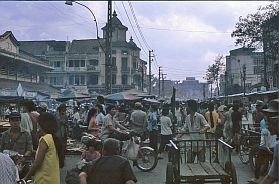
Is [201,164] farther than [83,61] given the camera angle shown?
No

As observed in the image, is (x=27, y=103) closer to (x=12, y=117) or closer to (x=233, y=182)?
(x=12, y=117)

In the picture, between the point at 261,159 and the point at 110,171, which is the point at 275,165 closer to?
the point at 110,171

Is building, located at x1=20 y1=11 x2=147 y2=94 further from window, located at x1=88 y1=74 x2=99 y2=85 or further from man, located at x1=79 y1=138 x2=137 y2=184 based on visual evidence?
man, located at x1=79 y1=138 x2=137 y2=184

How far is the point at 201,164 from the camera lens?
8.30 meters

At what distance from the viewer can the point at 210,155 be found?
8867mm

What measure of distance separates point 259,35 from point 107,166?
35430mm

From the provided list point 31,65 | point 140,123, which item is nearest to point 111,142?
point 140,123

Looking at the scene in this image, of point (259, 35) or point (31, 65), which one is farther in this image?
point (31, 65)

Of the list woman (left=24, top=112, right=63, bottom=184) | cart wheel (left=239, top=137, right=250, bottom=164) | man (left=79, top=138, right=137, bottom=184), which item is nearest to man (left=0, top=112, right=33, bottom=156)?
woman (left=24, top=112, right=63, bottom=184)

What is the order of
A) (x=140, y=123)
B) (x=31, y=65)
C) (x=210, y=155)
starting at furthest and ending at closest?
1. (x=31, y=65)
2. (x=140, y=123)
3. (x=210, y=155)

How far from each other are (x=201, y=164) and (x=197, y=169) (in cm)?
51

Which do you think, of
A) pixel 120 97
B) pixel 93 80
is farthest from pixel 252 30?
pixel 93 80

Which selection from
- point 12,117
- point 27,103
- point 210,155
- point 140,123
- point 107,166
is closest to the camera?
point 107,166

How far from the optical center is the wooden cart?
7.26 meters
